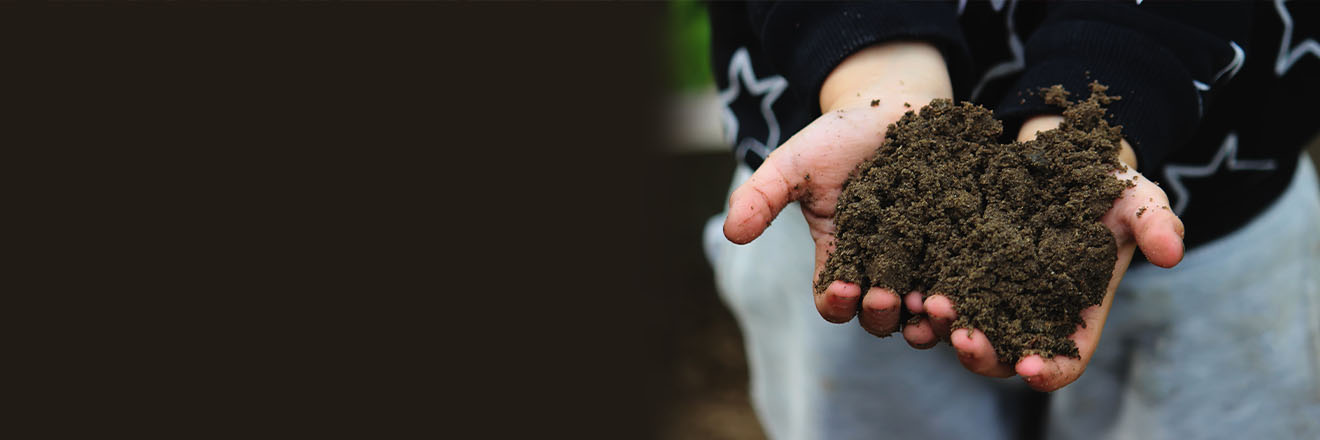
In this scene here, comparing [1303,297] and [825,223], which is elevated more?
[825,223]

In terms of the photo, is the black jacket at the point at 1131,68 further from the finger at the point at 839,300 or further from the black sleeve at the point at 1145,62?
the finger at the point at 839,300

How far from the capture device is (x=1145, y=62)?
Result: 1.06m

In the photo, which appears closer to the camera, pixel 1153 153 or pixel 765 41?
pixel 1153 153

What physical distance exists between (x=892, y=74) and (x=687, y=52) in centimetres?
145

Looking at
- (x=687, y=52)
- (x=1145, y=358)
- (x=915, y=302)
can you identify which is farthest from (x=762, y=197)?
(x=687, y=52)

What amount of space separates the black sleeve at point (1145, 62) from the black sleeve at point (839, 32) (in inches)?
4.4

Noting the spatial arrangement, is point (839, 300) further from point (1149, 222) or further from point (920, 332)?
point (1149, 222)

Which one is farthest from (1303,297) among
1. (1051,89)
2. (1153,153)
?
(1051,89)

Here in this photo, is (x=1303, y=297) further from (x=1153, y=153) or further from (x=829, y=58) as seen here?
(x=829, y=58)

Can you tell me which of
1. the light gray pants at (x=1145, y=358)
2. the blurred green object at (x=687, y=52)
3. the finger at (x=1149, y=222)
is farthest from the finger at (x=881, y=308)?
the blurred green object at (x=687, y=52)

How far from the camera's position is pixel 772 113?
1360mm

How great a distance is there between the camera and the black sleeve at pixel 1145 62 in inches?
41.2

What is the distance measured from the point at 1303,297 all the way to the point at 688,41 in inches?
62.7

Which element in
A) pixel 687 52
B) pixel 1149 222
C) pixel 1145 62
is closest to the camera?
pixel 1149 222
